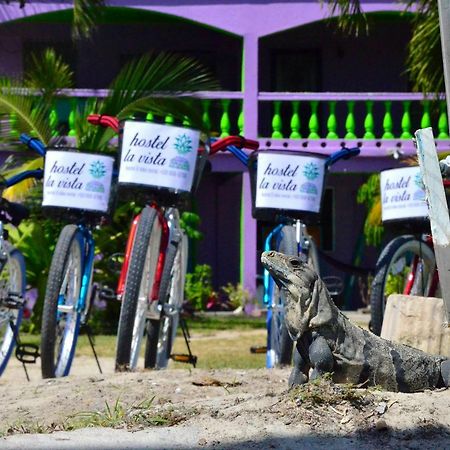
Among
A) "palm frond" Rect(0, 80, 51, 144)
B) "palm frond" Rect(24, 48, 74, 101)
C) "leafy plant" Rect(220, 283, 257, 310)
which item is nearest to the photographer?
"palm frond" Rect(0, 80, 51, 144)

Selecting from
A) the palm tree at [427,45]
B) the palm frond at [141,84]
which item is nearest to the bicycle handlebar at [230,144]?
the palm tree at [427,45]

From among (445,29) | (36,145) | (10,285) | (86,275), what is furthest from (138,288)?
(445,29)

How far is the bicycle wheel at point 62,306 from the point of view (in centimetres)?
687

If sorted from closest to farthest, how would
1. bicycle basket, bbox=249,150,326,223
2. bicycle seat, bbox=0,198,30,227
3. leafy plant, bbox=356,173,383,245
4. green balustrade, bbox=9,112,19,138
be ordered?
bicycle basket, bbox=249,150,326,223, bicycle seat, bbox=0,198,30,227, green balustrade, bbox=9,112,19,138, leafy plant, bbox=356,173,383,245

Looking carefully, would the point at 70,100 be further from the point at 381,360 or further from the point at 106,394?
the point at 381,360

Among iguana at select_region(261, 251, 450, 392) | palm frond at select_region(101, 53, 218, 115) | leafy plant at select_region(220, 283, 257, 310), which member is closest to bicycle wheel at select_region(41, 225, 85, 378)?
iguana at select_region(261, 251, 450, 392)

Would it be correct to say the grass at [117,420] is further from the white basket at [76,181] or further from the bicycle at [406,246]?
the bicycle at [406,246]

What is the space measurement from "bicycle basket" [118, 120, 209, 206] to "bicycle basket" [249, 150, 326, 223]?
0.53m

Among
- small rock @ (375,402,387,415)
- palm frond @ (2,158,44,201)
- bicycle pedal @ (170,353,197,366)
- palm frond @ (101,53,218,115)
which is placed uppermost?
palm frond @ (101,53,218,115)

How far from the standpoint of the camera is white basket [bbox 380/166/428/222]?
7762 mm

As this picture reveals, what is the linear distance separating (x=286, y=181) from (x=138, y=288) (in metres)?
1.34

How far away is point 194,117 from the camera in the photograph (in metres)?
12.9

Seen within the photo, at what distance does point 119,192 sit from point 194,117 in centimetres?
560

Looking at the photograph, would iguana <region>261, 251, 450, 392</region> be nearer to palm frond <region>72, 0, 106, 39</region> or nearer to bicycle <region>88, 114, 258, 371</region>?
bicycle <region>88, 114, 258, 371</region>
